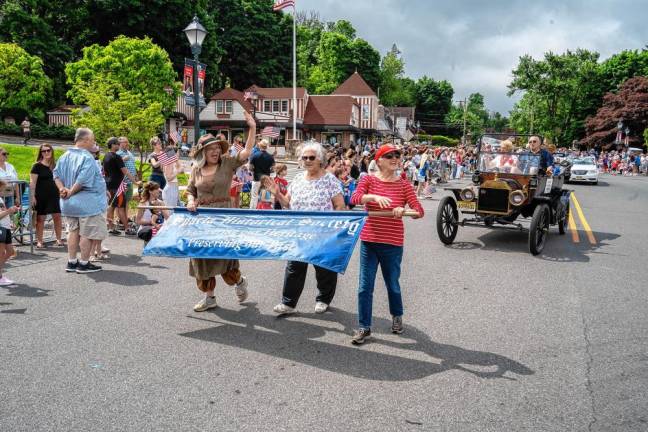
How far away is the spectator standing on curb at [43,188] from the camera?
903 centimetres

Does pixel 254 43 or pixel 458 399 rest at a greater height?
pixel 254 43

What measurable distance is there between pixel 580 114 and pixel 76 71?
64774 mm

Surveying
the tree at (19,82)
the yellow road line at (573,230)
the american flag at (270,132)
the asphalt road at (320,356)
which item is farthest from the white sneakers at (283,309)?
the tree at (19,82)

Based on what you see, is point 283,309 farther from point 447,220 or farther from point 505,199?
point 505,199

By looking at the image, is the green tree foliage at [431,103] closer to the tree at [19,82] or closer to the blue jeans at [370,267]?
the tree at [19,82]

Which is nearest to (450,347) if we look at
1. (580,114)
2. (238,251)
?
(238,251)

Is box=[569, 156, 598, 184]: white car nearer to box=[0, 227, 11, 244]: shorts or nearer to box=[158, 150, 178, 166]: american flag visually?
box=[158, 150, 178, 166]: american flag

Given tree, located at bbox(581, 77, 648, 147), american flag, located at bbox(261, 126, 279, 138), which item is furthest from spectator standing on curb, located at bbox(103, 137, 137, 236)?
tree, located at bbox(581, 77, 648, 147)

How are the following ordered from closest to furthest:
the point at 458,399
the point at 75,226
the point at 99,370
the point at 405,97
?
the point at 458,399
the point at 99,370
the point at 75,226
the point at 405,97

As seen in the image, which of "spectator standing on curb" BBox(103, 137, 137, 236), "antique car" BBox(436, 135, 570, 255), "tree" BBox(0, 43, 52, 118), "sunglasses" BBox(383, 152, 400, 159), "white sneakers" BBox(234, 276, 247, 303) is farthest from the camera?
"tree" BBox(0, 43, 52, 118)

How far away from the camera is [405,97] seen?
120 m

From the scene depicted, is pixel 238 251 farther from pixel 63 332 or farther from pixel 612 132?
pixel 612 132

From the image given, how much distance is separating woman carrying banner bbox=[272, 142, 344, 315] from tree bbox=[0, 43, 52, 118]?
38.3 m

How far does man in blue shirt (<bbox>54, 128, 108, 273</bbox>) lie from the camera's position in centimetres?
752
